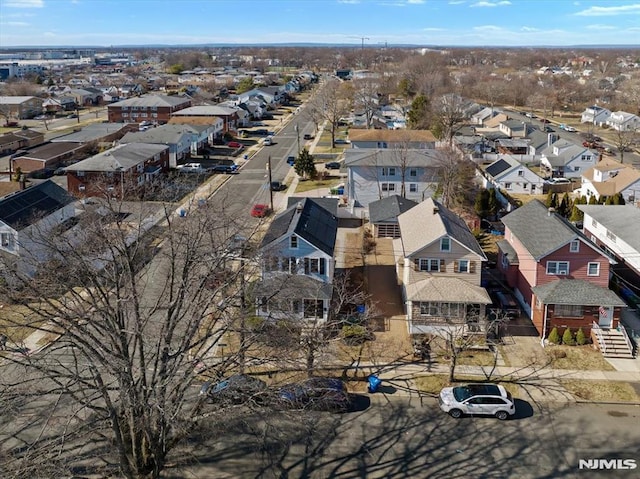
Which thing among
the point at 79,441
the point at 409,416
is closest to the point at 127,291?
the point at 79,441

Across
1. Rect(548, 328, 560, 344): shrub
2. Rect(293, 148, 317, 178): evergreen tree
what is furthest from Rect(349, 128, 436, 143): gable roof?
Rect(548, 328, 560, 344): shrub

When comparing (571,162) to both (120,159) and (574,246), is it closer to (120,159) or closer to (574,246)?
(574,246)

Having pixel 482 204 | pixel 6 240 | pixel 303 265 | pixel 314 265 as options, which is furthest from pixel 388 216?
pixel 6 240

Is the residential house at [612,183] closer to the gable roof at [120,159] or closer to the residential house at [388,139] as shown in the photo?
the residential house at [388,139]

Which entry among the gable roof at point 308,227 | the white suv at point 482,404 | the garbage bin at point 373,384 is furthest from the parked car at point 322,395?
the gable roof at point 308,227

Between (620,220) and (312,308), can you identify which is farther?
(620,220)

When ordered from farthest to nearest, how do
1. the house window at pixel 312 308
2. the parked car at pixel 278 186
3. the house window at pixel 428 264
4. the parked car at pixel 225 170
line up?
the parked car at pixel 225 170
the parked car at pixel 278 186
the house window at pixel 428 264
the house window at pixel 312 308
